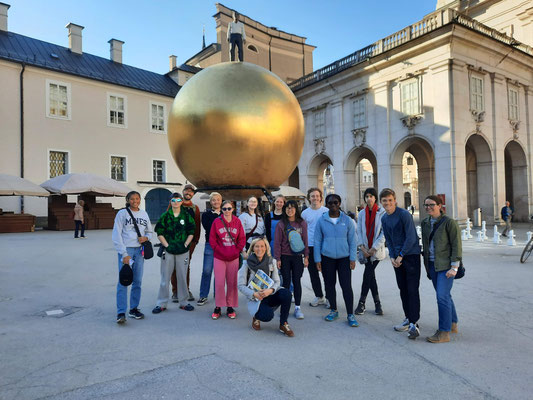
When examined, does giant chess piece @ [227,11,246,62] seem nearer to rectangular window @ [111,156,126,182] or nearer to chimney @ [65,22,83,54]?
rectangular window @ [111,156,126,182]

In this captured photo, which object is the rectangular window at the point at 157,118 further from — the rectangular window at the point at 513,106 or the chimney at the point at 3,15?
the rectangular window at the point at 513,106

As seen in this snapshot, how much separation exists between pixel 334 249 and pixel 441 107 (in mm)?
16859

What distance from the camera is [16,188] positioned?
17.2 metres

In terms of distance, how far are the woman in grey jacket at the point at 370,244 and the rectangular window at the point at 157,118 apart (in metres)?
24.8

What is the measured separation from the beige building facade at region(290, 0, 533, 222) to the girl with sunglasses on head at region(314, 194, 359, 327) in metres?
15.6

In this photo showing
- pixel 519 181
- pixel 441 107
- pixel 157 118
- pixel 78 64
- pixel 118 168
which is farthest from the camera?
pixel 157 118

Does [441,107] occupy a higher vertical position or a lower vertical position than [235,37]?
higher

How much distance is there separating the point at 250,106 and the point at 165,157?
2469cm

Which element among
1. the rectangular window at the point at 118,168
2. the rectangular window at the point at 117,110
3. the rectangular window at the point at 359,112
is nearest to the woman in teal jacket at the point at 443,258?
the rectangular window at the point at 359,112

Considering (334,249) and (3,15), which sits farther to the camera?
(3,15)

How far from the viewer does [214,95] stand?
4367mm

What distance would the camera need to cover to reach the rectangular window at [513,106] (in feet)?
70.8

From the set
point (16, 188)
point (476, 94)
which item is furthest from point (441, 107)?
point (16, 188)

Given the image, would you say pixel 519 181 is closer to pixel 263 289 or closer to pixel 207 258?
pixel 207 258
